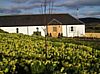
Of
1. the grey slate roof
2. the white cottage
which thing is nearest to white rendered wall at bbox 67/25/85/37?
the white cottage

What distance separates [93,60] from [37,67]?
2.90 m

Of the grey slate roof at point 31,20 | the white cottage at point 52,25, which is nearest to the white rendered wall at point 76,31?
the white cottage at point 52,25

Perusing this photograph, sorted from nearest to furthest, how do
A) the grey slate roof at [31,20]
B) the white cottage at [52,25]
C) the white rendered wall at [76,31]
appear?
the white cottage at [52,25], the white rendered wall at [76,31], the grey slate roof at [31,20]

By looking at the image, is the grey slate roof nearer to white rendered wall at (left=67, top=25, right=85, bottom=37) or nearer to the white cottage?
the white cottage

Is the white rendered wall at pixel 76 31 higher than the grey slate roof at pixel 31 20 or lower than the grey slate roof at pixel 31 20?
lower

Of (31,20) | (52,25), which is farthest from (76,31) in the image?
(31,20)

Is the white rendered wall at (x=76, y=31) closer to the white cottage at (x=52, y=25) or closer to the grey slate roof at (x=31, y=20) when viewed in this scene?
the white cottage at (x=52, y=25)

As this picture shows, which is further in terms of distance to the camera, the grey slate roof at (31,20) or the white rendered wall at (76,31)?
the grey slate roof at (31,20)

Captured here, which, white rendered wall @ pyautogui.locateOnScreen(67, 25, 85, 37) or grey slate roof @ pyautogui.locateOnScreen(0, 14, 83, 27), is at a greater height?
grey slate roof @ pyautogui.locateOnScreen(0, 14, 83, 27)

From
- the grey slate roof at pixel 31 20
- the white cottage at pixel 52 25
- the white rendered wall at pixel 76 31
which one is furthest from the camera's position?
the grey slate roof at pixel 31 20

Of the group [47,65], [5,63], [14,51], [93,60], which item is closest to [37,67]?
[47,65]

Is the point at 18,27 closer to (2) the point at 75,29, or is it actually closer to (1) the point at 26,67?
(2) the point at 75,29

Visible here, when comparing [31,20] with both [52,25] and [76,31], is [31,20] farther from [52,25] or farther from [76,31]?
[76,31]

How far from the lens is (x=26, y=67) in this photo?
9023 millimetres
